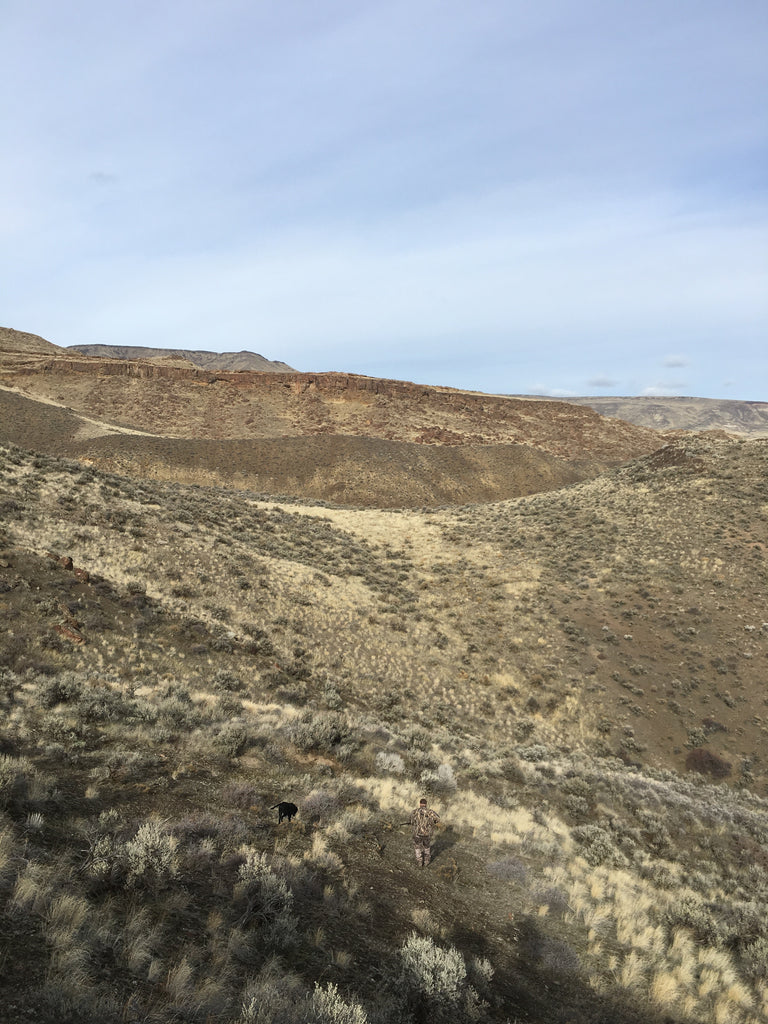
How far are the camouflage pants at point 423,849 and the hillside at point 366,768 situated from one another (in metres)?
0.30

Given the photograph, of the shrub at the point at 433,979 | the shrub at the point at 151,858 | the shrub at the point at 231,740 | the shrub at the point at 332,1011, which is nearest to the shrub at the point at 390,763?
the shrub at the point at 231,740

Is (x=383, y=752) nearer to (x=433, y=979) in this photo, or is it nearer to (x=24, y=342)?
(x=433, y=979)

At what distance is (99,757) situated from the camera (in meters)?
8.66

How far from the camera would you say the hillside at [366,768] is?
17.3ft

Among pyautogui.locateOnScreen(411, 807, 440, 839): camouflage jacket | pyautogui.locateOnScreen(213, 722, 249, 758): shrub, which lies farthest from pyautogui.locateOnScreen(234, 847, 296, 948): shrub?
pyautogui.locateOnScreen(213, 722, 249, 758): shrub

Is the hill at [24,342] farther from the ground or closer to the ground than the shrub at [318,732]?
farther from the ground

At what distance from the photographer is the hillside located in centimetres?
527

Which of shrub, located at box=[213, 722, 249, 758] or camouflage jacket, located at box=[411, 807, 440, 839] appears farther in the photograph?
shrub, located at box=[213, 722, 249, 758]

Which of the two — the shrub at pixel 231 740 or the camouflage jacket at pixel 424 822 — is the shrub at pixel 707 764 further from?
the shrub at pixel 231 740

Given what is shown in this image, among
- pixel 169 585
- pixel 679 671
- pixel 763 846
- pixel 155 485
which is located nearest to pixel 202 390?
pixel 155 485

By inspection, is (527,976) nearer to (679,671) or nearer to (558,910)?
(558,910)

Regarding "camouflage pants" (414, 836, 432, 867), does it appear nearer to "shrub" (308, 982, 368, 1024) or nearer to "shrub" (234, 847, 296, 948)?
"shrub" (234, 847, 296, 948)

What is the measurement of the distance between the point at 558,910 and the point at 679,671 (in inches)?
666

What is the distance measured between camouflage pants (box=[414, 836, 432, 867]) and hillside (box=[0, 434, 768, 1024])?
0.30 meters
